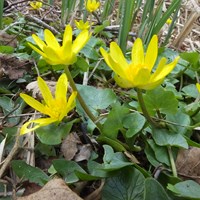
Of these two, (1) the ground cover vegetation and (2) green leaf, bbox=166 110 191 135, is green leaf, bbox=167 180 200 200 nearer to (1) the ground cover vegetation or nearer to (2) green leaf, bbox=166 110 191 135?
(1) the ground cover vegetation

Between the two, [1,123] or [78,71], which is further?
[78,71]

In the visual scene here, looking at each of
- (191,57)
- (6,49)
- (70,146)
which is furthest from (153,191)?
(6,49)

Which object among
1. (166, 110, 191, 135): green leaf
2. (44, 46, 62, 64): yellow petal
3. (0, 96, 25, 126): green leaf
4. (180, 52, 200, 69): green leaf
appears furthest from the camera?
(180, 52, 200, 69): green leaf

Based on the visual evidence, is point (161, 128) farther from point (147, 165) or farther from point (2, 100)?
point (2, 100)

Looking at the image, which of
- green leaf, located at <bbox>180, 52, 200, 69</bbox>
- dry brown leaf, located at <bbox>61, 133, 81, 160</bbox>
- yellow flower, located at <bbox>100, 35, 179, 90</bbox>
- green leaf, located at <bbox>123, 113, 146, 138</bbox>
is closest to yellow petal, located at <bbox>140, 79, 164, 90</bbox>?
yellow flower, located at <bbox>100, 35, 179, 90</bbox>

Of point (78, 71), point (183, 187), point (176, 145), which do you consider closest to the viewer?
point (183, 187)

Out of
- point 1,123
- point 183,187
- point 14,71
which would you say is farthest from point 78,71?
point 183,187

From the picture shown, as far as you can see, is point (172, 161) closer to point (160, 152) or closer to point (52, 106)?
point (160, 152)
